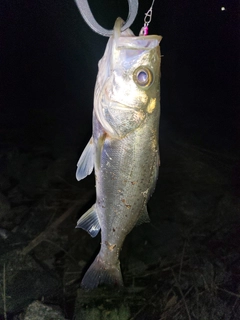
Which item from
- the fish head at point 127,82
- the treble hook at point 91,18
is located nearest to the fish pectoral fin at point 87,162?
the fish head at point 127,82

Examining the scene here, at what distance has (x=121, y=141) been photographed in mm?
1546

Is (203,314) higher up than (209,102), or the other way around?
(209,102)

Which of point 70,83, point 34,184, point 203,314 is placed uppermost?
point 70,83

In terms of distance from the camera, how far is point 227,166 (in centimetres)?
365

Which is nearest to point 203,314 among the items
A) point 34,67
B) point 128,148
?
point 128,148

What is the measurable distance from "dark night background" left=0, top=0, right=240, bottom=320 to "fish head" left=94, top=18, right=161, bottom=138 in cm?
158

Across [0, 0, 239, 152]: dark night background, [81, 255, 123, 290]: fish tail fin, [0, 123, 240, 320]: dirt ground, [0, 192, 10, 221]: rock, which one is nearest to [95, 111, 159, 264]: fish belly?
[81, 255, 123, 290]: fish tail fin

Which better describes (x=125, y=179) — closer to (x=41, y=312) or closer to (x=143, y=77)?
(x=143, y=77)

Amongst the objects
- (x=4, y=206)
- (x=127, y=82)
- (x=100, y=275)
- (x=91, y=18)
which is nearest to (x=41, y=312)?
(x=100, y=275)

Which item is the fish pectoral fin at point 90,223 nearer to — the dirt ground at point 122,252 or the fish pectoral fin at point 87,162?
the fish pectoral fin at point 87,162

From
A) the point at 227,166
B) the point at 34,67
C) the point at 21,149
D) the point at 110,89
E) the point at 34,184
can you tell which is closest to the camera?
the point at 110,89

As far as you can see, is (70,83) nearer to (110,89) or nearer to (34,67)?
(34,67)

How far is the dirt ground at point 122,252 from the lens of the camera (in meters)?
2.26

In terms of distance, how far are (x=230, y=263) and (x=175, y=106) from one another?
2950 millimetres
